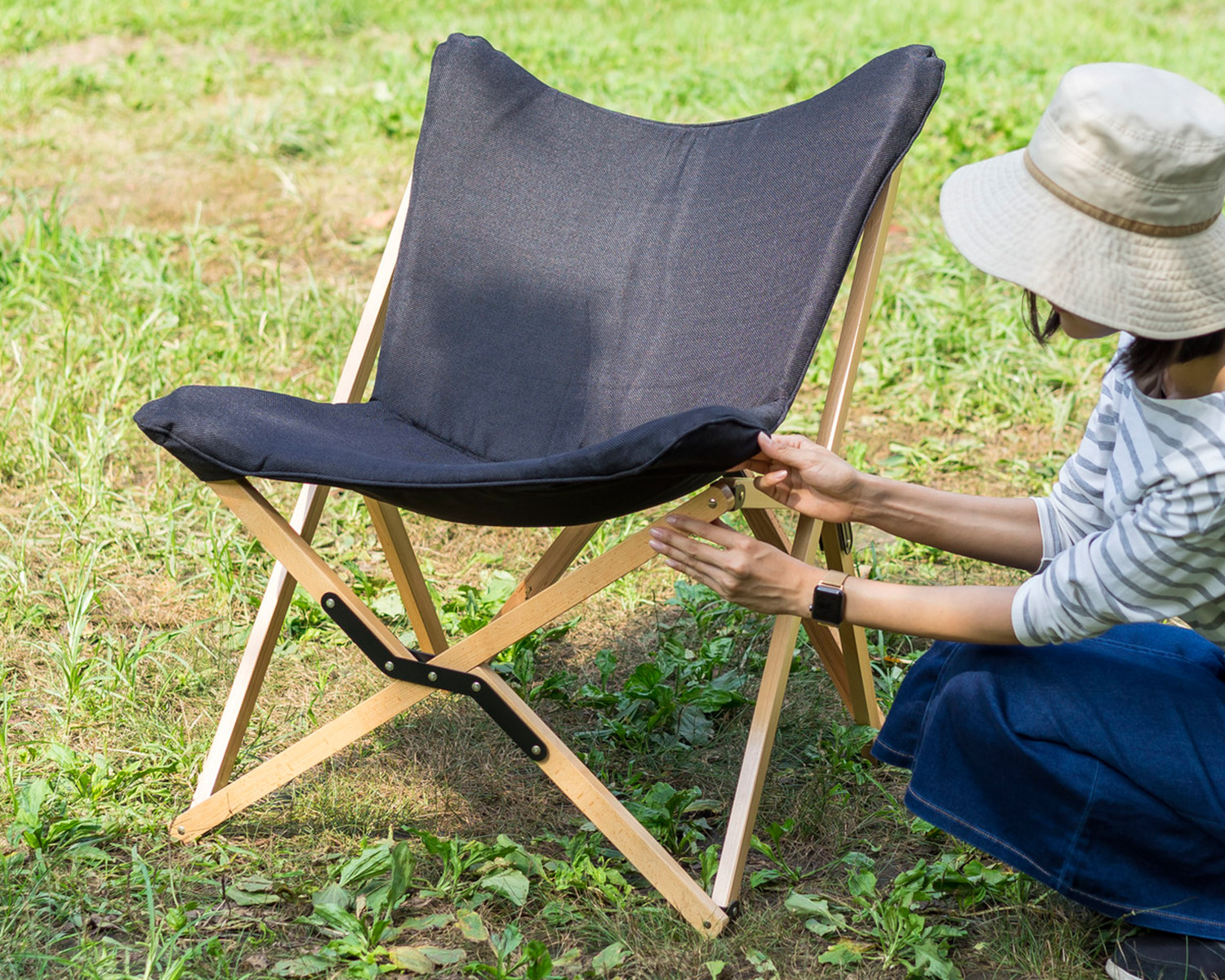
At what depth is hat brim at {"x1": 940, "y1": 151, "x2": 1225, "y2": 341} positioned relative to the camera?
1415 millimetres

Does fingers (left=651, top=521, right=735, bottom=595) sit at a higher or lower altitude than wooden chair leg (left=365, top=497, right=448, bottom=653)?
higher

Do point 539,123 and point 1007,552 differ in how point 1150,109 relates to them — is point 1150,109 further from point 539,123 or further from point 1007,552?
point 539,123

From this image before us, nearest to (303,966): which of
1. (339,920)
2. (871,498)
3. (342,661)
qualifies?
(339,920)

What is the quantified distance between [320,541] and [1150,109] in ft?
6.86

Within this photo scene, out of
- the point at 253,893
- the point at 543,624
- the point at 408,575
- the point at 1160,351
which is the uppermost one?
the point at 1160,351

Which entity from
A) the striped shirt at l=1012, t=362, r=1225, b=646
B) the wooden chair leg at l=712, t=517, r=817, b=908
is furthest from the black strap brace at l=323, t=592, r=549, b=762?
the striped shirt at l=1012, t=362, r=1225, b=646

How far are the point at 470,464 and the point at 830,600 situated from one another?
552 mm

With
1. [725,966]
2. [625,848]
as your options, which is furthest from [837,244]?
[725,966]

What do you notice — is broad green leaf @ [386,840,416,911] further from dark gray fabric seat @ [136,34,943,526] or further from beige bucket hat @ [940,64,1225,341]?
beige bucket hat @ [940,64,1225,341]

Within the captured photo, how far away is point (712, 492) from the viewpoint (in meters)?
1.70

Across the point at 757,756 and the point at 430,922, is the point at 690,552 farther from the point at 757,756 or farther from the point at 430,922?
the point at 430,922

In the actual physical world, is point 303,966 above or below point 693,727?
below

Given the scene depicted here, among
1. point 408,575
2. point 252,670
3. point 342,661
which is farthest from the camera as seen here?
point 342,661

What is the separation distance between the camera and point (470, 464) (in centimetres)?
175
